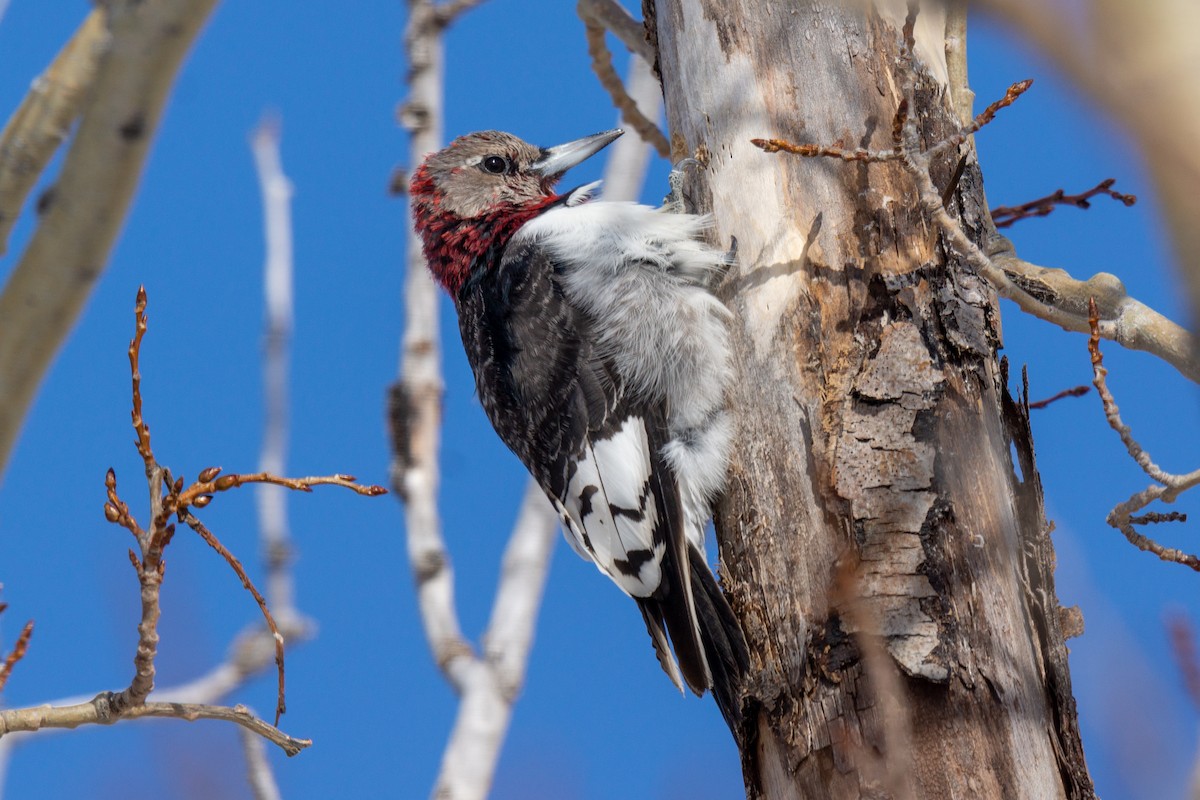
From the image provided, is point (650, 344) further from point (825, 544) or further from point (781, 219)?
point (825, 544)

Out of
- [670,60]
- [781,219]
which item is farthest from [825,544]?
[670,60]

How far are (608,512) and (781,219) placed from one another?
0.94 m

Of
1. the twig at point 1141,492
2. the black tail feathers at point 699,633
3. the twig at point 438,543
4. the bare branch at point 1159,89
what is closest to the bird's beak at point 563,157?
the twig at point 438,543

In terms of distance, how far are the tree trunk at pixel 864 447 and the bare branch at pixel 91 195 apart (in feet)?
4.16

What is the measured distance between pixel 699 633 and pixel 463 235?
1781 millimetres

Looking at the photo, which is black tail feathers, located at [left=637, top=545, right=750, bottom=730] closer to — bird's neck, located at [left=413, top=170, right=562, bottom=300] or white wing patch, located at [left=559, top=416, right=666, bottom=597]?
white wing patch, located at [left=559, top=416, right=666, bottom=597]

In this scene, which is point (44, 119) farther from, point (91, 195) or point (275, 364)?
point (275, 364)

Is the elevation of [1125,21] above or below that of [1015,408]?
below

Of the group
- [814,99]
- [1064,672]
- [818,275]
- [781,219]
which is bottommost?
[1064,672]

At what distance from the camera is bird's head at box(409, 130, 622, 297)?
3.96m

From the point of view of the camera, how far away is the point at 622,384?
3.30 meters

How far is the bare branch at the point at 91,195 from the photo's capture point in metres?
2.34

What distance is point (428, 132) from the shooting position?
5566 millimetres

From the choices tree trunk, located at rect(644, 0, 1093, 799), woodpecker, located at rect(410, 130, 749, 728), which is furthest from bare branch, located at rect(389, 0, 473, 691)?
tree trunk, located at rect(644, 0, 1093, 799)
